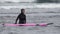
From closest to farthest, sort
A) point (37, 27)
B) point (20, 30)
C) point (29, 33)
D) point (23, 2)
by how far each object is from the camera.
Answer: point (29, 33), point (20, 30), point (37, 27), point (23, 2)

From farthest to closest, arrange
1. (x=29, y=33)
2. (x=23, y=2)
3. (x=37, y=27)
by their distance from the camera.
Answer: (x=23, y=2)
(x=37, y=27)
(x=29, y=33)

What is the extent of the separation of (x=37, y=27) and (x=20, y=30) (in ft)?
3.35

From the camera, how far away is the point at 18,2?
1158 inches

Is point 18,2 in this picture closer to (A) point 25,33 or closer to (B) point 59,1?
(B) point 59,1

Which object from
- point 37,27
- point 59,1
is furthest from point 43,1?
point 37,27

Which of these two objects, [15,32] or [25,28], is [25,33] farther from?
[25,28]

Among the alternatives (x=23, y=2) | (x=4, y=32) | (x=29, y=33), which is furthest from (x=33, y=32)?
(x=23, y=2)

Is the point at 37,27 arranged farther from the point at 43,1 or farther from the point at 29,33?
the point at 43,1

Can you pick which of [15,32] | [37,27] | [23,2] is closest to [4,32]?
[15,32]

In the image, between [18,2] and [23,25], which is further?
[18,2]

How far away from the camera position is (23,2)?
94.8ft

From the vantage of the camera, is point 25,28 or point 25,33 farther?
point 25,28

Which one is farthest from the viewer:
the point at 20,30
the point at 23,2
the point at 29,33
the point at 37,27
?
the point at 23,2

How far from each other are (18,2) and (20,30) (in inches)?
736
